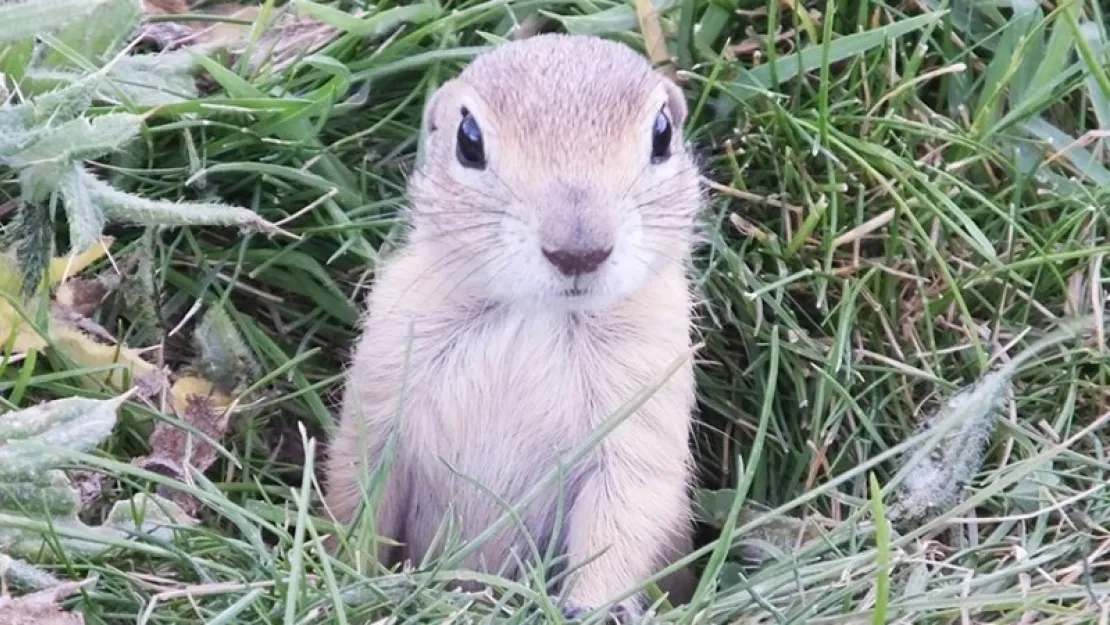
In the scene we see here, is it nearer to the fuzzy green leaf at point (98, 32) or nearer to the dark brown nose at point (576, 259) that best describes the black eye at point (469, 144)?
the dark brown nose at point (576, 259)

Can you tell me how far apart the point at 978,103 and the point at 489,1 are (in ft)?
5.24

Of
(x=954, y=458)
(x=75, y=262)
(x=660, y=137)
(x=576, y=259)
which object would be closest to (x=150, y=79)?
(x=75, y=262)

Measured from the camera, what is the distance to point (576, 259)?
3.07m

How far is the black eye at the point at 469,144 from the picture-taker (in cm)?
348

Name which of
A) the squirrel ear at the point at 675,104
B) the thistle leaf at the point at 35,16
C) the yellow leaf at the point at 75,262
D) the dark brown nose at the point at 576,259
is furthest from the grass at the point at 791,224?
the dark brown nose at the point at 576,259

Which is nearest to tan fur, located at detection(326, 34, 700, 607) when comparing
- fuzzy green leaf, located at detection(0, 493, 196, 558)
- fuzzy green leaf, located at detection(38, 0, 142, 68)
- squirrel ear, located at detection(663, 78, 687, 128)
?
squirrel ear, located at detection(663, 78, 687, 128)

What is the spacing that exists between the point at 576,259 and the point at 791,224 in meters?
1.43

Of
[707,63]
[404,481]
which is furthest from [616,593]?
[707,63]

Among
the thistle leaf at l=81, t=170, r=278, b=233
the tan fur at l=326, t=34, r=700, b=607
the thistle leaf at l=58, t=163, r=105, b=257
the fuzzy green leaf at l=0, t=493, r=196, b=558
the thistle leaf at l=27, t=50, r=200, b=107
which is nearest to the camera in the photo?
the fuzzy green leaf at l=0, t=493, r=196, b=558

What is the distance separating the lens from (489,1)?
443 centimetres

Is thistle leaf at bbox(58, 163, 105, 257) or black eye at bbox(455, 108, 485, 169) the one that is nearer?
thistle leaf at bbox(58, 163, 105, 257)

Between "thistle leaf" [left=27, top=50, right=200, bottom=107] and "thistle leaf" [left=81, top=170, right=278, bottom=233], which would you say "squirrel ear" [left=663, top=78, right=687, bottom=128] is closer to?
"thistle leaf" [left=81, top=170, right=278, bottom=233]

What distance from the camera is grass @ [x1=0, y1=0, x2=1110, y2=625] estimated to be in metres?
4.00

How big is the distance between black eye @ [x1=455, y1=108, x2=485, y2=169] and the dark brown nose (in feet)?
1.63
